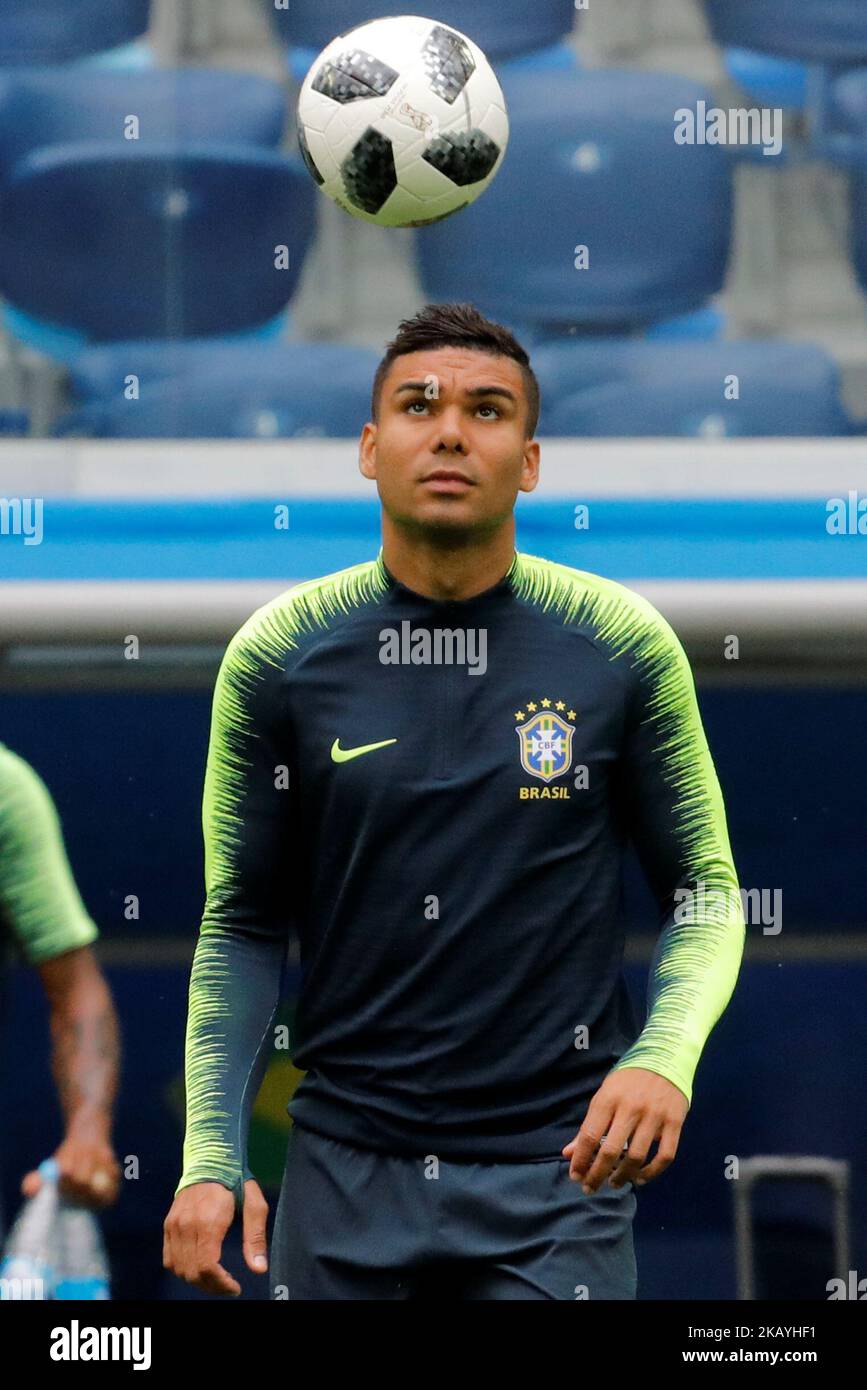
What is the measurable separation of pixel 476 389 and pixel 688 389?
1018mm

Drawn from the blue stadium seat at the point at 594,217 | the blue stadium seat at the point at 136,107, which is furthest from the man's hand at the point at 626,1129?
the blue stadium seat at the point at 136,107

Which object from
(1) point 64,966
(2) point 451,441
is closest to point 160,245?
(2) point 451,441

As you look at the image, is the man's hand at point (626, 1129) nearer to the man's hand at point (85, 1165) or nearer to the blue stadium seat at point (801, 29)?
the man's hand at point (85, 1165)

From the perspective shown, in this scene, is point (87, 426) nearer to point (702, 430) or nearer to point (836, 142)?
point (702, 430)

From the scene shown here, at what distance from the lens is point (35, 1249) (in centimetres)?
266

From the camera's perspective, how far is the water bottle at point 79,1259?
2.71 m

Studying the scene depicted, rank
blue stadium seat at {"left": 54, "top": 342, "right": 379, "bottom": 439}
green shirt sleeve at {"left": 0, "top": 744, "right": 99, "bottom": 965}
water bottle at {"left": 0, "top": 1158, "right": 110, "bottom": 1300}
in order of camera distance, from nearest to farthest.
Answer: green shirt sleeve at {"left": 0, "top": 744, "right": 99, "bottom": 965}, water bottle at {"left": 0, "top": 1158, "right": 110, "bottom": 1300}, blue stadium seat at {"left": 54, "top": 342, "right": 379, "bottom": 439}

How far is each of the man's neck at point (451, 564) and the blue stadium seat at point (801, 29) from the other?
57.5 inches

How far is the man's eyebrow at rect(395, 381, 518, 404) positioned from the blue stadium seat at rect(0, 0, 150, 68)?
4.48 ft

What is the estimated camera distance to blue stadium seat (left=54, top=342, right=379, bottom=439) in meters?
3.11

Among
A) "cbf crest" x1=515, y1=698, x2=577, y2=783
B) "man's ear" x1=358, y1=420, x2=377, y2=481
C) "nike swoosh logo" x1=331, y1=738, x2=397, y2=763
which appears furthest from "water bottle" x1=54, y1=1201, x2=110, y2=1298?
"man's ear" x1=358, y1=420, x2=377, y2=481

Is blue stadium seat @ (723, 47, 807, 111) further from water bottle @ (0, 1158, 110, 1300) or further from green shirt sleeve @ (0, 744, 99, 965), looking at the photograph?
water bottle @ (0, 1158, 110, 1300)

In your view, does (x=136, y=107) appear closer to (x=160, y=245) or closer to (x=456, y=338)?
(x=160, y=245)
